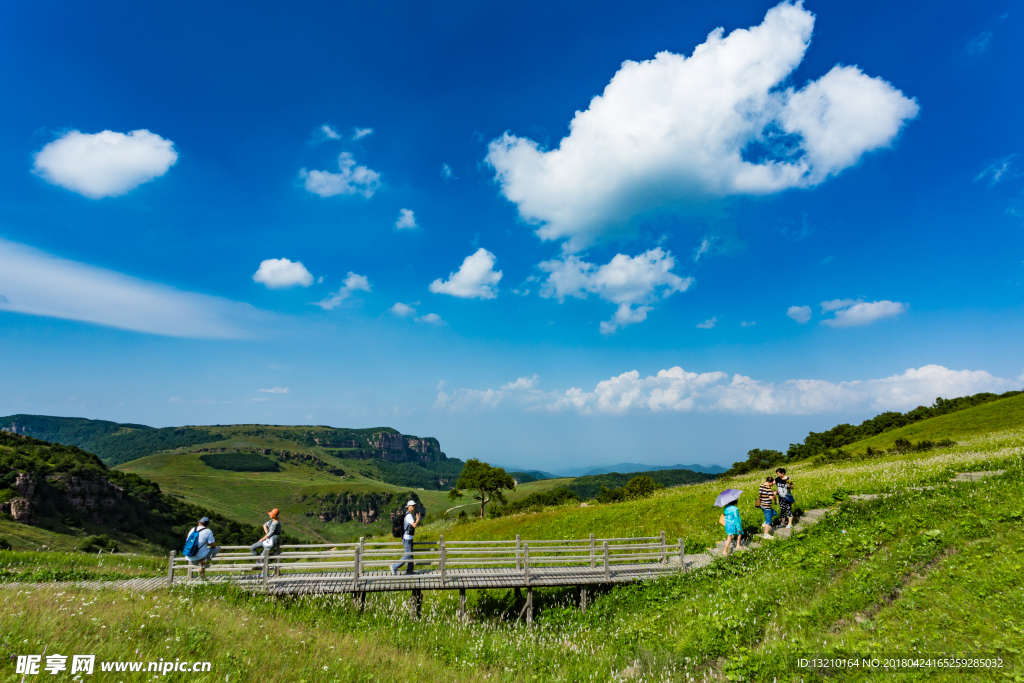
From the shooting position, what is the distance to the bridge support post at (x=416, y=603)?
15.4 m

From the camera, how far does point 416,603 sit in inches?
642

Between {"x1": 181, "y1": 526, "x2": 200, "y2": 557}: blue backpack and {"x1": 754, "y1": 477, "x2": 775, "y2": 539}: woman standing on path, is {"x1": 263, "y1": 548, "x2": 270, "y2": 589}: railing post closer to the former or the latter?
{"x1": 181, "y1": 526, "x2": 200, "y2": 557}: blue backpack

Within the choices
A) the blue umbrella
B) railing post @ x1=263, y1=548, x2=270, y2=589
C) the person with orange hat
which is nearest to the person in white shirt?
the person with orange hat

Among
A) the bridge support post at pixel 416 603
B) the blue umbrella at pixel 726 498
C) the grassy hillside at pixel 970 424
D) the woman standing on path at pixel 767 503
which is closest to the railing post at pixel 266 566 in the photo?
the bridge support post at pixel 416 603

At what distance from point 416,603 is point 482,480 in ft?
107

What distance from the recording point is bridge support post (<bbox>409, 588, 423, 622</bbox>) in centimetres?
1537

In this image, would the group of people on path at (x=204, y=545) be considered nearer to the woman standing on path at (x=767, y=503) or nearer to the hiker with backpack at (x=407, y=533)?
the hiker with backpack at (x=407, y=533)

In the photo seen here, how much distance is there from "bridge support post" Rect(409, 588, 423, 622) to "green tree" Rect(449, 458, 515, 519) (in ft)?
104

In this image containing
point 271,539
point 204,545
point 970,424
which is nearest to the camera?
point 204,545

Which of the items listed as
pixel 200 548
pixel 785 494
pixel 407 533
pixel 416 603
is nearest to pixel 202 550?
pixel 200 548

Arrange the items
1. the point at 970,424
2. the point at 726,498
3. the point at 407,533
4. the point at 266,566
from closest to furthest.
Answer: the point at 266,566 → the point at 407,533 → the point at 726,498 → the point at 970,424

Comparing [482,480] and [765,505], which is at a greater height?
[765,505]

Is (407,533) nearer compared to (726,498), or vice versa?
(407,533)

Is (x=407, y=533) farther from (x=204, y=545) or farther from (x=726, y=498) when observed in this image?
(x=726, y=498)
